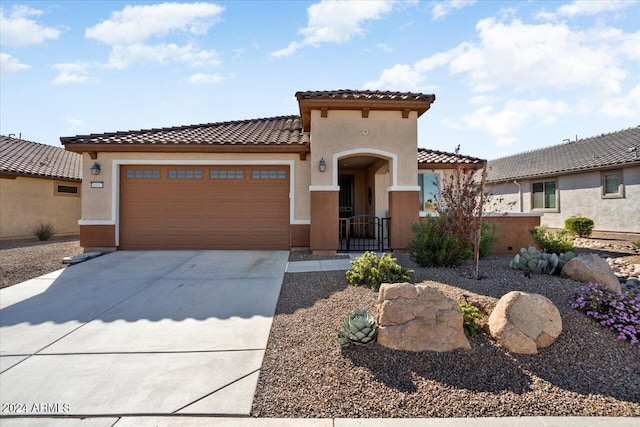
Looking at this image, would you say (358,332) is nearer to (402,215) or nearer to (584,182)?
(402,215)

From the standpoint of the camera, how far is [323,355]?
3396 mm

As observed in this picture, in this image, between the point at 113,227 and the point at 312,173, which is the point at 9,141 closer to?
the point at 113,227

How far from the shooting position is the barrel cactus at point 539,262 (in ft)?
18.8

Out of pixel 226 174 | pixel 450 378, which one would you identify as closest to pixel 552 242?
pixel 450 378

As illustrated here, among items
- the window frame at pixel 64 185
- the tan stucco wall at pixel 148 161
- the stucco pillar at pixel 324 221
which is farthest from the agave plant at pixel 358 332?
the window frame at pixel 64 185

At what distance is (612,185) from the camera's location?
47.1ft

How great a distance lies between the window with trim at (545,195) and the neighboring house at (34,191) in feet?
80.4

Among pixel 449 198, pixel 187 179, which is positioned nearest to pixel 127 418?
pixel 449 198

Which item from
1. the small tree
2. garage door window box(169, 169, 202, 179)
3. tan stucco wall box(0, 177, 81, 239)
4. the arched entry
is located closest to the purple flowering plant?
the small tree

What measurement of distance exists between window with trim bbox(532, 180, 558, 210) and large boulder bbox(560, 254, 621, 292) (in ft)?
45.6

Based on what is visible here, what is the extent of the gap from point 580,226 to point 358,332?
15.7 metres

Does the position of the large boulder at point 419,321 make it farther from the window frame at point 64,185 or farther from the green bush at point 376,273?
the window frame at point 64,185

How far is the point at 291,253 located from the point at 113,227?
5468 mm

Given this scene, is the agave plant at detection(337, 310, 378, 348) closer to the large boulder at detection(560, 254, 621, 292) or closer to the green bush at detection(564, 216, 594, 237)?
the large boulder at detection(560, 254, 621, 292)
